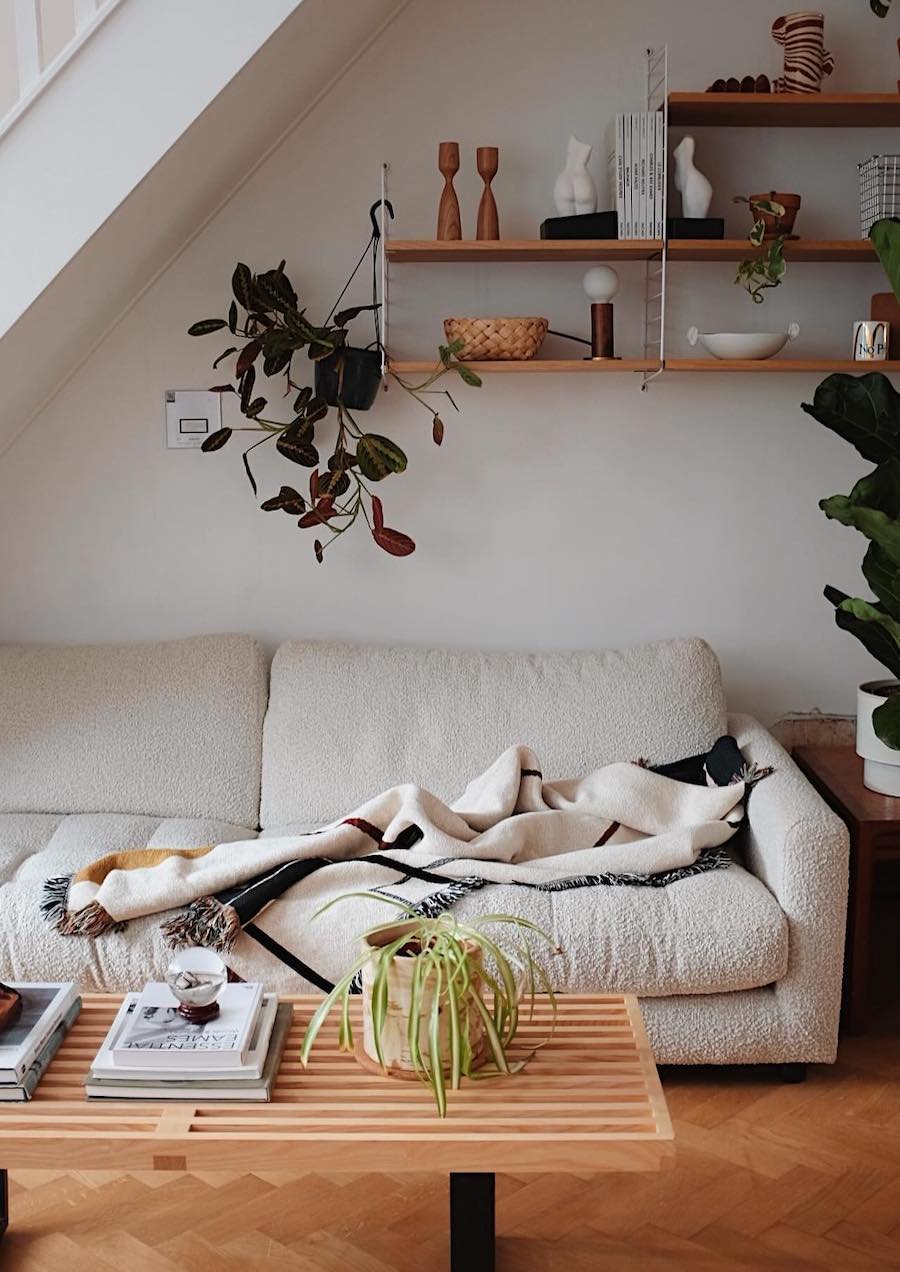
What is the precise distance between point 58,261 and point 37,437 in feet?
2.89

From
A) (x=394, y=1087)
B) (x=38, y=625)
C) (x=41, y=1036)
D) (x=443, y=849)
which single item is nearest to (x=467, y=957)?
(x=394, y=1087)

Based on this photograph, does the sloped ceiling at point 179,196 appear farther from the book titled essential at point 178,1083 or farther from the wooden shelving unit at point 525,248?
the book titled essential at point 178,1083

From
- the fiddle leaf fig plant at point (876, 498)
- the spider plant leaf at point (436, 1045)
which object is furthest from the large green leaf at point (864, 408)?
the spider plant leaf at point (436, 1045)

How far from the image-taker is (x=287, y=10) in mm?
2561

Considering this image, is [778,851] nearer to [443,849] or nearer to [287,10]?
[443,849]

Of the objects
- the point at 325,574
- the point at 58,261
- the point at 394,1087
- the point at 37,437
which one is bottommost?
the point at 394,1087

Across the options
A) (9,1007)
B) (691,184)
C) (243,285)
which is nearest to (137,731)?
(243,285)

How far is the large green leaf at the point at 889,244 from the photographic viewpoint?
2646mm

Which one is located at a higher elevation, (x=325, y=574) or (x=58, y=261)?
(x=58, y=261)

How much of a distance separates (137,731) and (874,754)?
5.39 ft

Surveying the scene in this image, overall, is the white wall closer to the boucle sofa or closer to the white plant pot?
the boucle sofa

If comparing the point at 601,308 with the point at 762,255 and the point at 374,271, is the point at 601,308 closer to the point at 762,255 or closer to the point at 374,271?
the point at 762,255

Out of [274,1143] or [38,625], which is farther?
[38,625]

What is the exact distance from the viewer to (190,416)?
3.39 m
